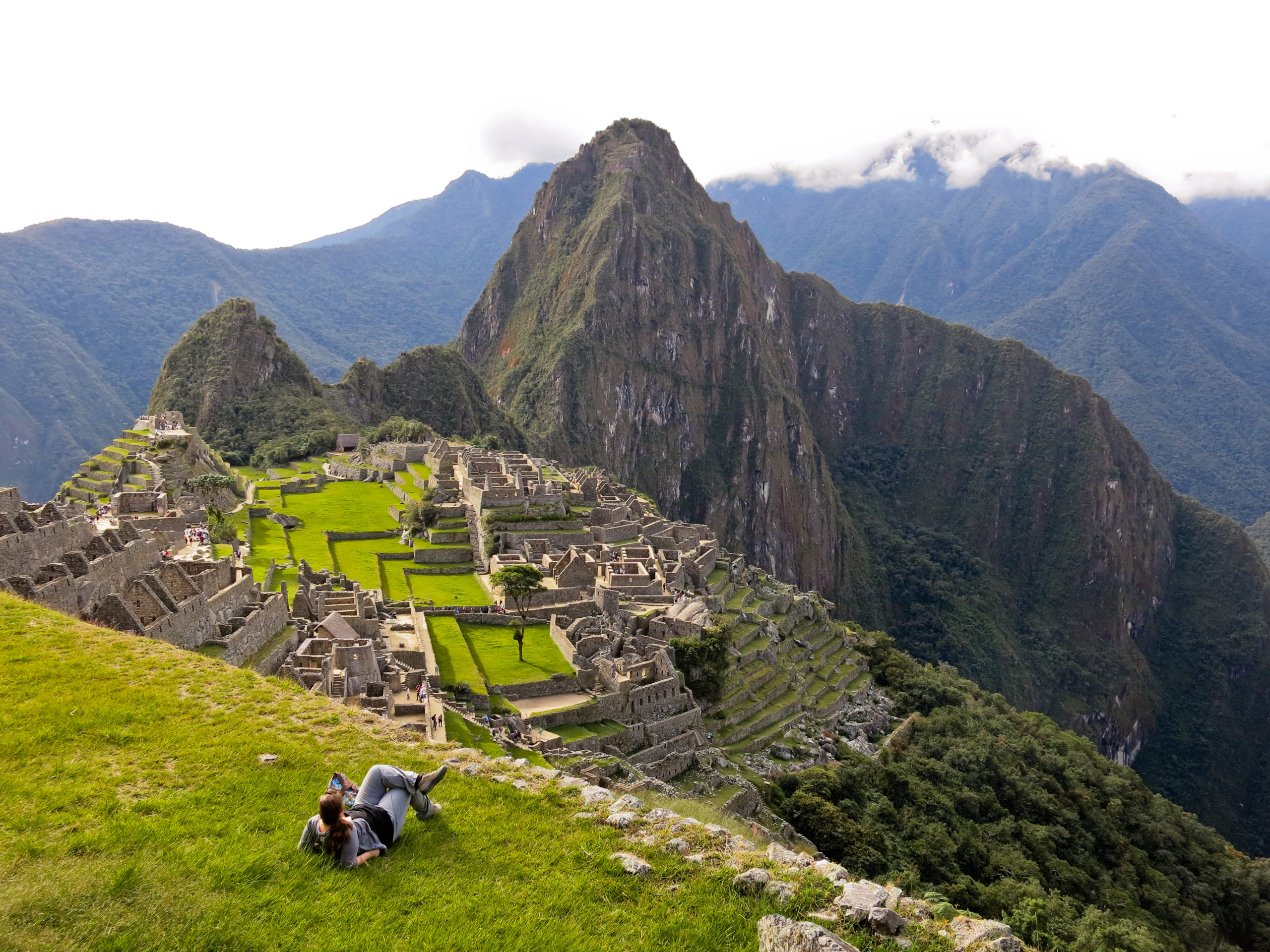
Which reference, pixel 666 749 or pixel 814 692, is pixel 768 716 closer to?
pixel 814 692

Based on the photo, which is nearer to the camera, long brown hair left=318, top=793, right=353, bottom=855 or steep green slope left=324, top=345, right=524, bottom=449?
long brown hair left=318, top=793, right=353, bottom=855

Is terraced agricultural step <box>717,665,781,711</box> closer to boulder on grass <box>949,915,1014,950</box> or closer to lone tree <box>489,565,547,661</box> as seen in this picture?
lone tree <box>489,565,547,661</box>

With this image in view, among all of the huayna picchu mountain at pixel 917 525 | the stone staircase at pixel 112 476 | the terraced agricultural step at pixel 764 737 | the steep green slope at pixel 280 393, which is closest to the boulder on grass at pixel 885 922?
the terraced agricultural step at pixel 764 737

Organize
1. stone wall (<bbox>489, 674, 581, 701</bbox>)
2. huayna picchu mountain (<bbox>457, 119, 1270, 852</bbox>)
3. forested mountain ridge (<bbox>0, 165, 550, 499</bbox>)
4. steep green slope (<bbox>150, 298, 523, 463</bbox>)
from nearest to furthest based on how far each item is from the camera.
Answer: stone wall (<bbox>489, 674, 581, 701</bbox>)
steep green slope (<bbox>150, 298, 523, 463</bbox>)
forested mountain ridge (<bbox>0, 165, 550, 499</bbox>)
huayna picchu mountain (<bbox>457, 119, 1270, 852</bbox>)

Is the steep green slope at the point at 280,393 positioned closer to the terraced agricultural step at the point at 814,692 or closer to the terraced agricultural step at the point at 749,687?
the terraced agricultural step at the point at 749,687

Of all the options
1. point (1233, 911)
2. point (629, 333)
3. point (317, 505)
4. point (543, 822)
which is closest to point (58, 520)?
point (543, 822)

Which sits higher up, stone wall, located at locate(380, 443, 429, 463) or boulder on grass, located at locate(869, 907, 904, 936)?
boulder on grass, located at locate(869, 907, 904, 936)

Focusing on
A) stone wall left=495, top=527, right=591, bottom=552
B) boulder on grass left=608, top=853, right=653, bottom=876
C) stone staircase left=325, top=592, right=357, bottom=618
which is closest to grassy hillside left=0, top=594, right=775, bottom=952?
boulder on grass left=608, top=853, right=653, bottom=876
